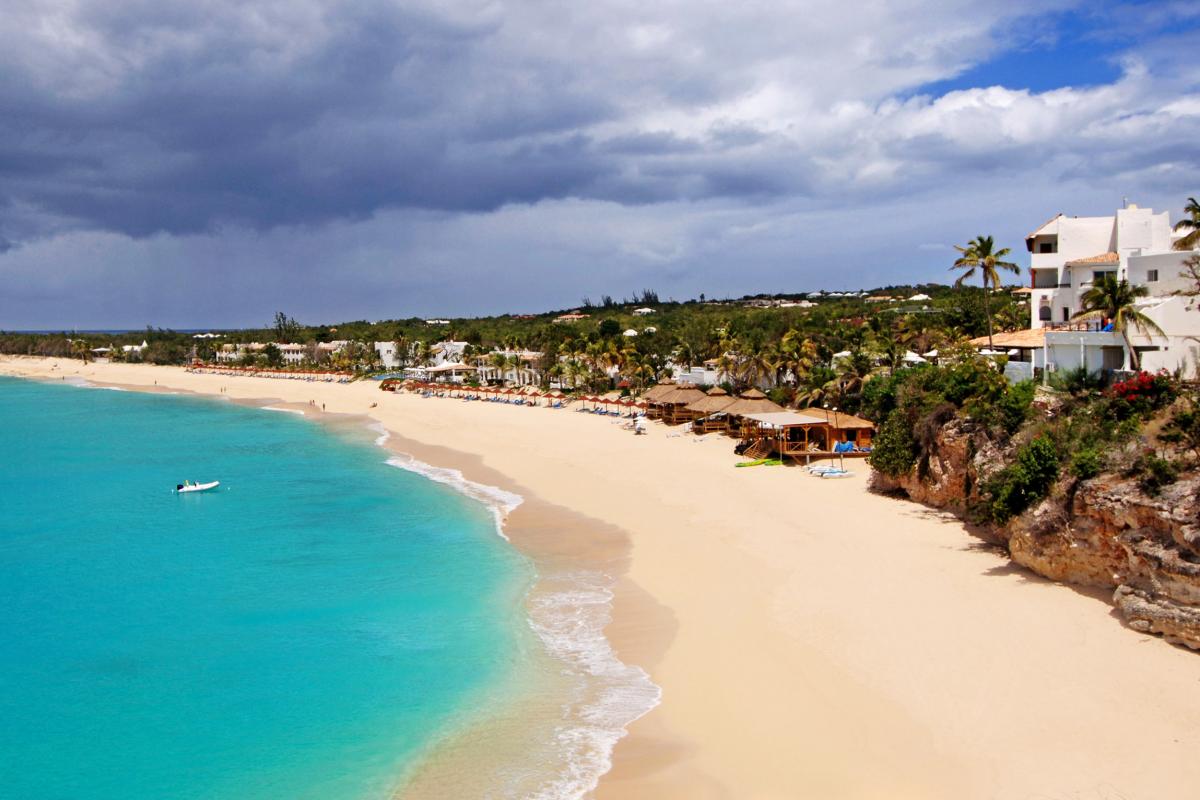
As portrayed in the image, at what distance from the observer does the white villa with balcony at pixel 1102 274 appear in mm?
23688

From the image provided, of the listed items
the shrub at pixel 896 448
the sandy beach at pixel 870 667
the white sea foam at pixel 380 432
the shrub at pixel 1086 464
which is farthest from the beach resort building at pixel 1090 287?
the white sea foam at pixel 380 432

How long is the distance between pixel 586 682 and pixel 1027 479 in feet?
34.0

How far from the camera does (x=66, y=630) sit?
1909cm

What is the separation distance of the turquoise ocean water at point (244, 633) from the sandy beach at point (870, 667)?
357cm

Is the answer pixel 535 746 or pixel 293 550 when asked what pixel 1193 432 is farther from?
pixel 293 550

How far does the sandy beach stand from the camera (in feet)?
37.4

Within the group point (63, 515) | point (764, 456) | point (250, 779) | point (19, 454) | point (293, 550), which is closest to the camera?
point (250, 779)

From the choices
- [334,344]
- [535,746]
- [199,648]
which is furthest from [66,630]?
[334,344]

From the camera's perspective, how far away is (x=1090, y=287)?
32875 millimetres

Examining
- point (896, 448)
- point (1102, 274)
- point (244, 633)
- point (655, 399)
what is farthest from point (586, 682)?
point (655, 399)

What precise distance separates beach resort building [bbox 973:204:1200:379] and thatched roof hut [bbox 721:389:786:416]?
353 inches

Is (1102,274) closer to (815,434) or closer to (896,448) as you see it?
(815,434)

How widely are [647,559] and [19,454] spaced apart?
1701 inches

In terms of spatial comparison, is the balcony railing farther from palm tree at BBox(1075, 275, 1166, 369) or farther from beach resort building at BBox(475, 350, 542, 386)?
beach resort building at BBox(475, 350, 542, 386)
